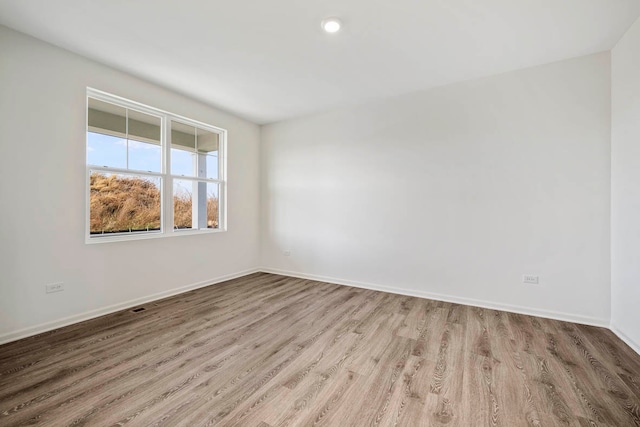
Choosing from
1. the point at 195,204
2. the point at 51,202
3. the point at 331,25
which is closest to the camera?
the point at 331,25

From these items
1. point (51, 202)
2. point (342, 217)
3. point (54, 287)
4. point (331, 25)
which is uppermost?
point (331, 25)

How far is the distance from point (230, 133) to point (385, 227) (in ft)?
9.92

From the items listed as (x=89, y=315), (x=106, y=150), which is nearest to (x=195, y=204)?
(x=106, y=150)

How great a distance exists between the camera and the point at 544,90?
3.06m

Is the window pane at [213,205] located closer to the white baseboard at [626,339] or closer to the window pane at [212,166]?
the window pane at [212,166]

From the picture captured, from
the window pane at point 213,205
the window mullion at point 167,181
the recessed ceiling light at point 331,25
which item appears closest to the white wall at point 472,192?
the window pane at point 213,205

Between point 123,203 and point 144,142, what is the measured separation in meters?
0.84

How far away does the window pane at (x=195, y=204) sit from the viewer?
3.97 m

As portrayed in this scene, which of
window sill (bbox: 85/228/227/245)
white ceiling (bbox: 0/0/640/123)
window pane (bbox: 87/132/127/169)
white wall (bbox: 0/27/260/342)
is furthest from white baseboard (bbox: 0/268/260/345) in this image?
white ceiling (bbox: 0/0/640/123)

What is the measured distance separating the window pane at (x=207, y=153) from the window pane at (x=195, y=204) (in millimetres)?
177

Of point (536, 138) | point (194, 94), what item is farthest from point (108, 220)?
point (536, 138)

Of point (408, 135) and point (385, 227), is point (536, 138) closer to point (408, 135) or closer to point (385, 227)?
point (408, 135)

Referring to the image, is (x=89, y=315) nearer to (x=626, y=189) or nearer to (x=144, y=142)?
(x=144, y=142)

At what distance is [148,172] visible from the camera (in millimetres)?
3586
